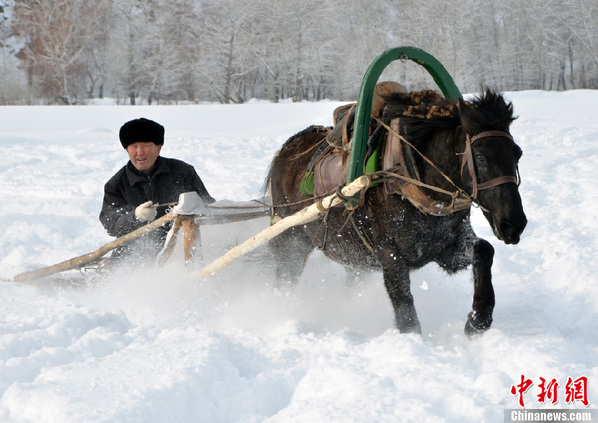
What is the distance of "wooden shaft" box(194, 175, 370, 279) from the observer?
11.3 ft

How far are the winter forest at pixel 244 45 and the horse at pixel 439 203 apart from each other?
96.0 ft

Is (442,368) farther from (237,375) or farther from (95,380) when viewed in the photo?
(95,380)

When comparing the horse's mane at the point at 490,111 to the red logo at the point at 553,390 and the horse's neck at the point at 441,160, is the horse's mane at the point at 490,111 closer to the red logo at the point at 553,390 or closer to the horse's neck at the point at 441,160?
the horse's neck at the point at 441,160

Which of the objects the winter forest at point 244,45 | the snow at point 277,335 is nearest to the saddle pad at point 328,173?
the snow at point 277,335

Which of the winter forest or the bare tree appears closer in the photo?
the bare tree

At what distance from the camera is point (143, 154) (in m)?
4.94

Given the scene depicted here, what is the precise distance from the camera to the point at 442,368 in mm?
2869

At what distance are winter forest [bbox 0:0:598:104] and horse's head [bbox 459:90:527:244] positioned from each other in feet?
97.2

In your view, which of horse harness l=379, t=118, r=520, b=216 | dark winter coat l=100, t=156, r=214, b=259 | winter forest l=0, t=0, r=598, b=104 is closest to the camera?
horse harness l=379, t=118, r=520, b=216

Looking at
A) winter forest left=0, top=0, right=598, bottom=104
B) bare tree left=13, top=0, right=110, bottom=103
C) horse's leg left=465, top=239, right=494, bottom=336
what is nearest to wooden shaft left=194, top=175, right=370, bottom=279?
horse's leg left=465, top=239, right=494, bottom=336

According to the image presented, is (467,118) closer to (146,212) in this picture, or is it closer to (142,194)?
(146,212)

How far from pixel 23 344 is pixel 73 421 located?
3.07 ft

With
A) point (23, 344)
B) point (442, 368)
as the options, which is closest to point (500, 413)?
point (442, 368)

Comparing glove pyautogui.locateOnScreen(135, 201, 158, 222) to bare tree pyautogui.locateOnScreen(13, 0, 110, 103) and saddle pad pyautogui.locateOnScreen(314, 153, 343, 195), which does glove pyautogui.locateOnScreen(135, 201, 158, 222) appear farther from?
bare tree pyautogui.locateOnScreen(13, 0, 110, 103)
